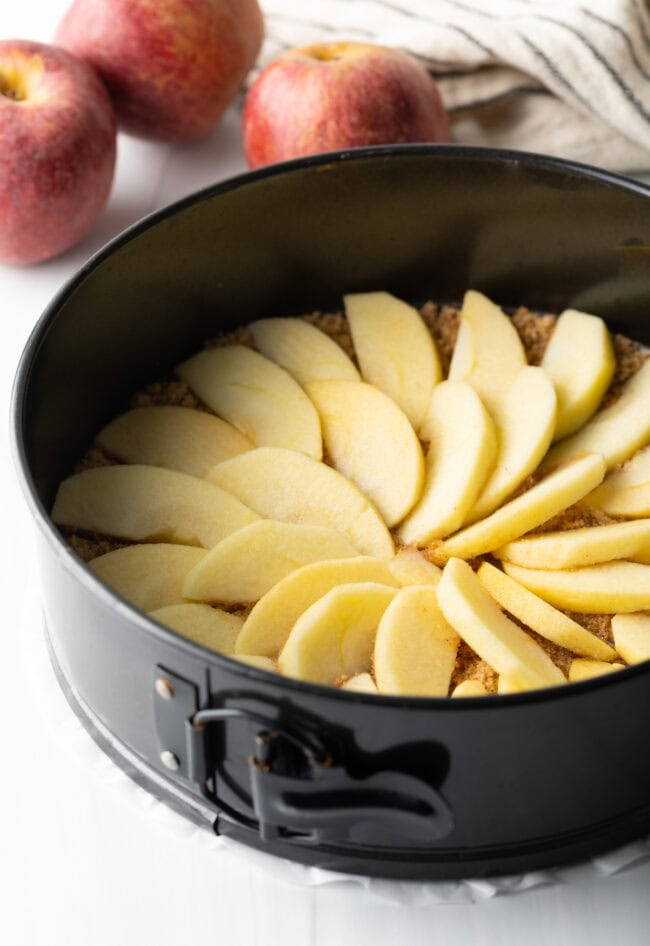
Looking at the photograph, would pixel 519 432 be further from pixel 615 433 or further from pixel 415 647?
pixel 415 647

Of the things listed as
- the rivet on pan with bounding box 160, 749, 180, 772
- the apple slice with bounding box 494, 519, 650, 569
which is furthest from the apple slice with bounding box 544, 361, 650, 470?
the rivet on pan with bounding box 160, 749, 180, 772

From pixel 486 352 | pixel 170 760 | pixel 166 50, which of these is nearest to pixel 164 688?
pixel 170 760

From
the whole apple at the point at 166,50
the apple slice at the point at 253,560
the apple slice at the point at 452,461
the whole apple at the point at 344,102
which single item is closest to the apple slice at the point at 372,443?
the apple slice at the point at 452,461

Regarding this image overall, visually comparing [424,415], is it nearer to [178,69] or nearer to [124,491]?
[124,491]

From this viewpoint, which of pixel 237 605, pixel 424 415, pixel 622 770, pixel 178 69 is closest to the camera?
pixel 622 770

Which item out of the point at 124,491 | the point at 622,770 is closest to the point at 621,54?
the point at 124,491

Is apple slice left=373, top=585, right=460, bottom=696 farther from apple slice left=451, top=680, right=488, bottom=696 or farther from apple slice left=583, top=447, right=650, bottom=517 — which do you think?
apple slice left=583, top=447, right=650, bottom=517
